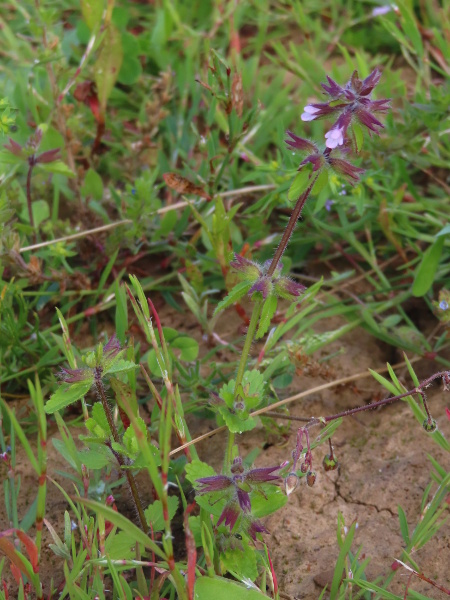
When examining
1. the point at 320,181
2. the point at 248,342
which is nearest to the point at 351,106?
the point at 320,181

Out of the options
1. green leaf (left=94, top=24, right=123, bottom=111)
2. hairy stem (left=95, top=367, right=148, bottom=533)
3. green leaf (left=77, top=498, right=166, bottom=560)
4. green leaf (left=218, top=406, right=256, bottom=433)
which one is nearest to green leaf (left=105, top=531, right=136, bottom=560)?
hairy stem (left=95, top=367, right=148, bottom=533)

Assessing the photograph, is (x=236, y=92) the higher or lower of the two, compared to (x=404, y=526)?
higher

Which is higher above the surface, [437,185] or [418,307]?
[437,185]

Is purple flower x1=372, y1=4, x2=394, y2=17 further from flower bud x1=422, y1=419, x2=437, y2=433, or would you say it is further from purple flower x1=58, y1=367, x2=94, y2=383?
purple flower x1=58, y1=367, x2=94, y2=383

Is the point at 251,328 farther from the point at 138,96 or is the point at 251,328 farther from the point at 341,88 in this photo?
the point at 138,96

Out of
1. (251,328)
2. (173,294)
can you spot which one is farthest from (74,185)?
(251,328)

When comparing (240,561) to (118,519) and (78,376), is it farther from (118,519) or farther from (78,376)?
(78,376)
